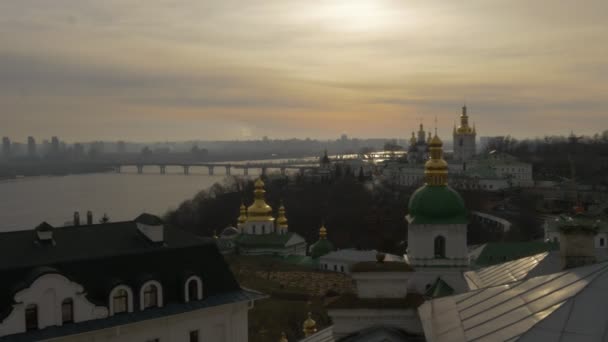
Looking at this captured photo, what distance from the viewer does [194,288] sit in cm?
1098

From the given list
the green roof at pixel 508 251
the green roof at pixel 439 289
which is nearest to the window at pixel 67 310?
the green roof at pixel 439 289

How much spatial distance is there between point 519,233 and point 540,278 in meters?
32.8

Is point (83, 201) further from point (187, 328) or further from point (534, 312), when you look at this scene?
point (534, 312)

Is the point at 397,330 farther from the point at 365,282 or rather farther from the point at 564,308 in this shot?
the point at 564,308

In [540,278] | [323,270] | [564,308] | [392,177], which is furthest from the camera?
[392,177]

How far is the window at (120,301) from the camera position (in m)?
10.1

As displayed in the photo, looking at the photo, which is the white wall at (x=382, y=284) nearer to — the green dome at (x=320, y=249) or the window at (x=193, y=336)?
the window at (x=193, y=336)

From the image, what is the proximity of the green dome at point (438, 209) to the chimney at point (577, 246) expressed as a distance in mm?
7508

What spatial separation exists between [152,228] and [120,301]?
4.77 feet

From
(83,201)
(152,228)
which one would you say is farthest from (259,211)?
(83,201)

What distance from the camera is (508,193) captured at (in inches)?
2185

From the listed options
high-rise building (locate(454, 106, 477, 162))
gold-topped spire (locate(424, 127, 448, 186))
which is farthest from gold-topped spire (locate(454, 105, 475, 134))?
gold-topped spire (locate(424, 127, 448, 186))

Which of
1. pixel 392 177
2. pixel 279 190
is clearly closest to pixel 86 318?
pixel 279 190

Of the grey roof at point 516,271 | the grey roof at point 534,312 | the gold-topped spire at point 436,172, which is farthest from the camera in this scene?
the gold-topped spire at point 436,172
